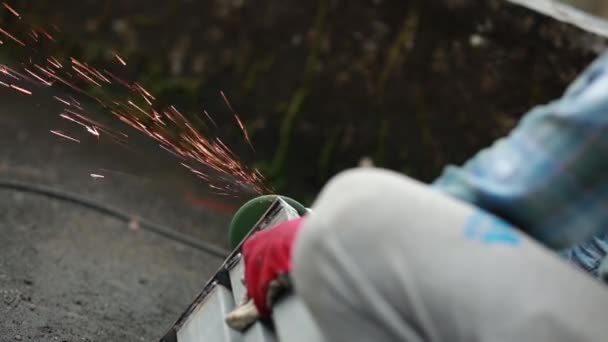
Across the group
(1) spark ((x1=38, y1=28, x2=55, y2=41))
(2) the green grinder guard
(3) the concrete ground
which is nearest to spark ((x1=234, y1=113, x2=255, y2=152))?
(3) the concrete ground

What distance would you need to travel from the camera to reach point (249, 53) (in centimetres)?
440

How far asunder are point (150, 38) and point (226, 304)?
2.66 meters

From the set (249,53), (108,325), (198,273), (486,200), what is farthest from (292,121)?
(486,200)

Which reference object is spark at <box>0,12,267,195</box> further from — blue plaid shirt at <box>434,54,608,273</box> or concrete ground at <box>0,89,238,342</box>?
blue plaid shirt at <box>434,54,608,273</box>

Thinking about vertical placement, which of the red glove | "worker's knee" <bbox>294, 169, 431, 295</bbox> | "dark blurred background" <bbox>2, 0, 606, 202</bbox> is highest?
"worker's knee" <bbox>294, 169, 431, 295</bbox>

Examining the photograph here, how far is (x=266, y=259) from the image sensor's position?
1.80 metres

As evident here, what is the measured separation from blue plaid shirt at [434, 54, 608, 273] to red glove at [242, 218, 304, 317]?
17.5 inches

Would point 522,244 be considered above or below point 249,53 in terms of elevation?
above

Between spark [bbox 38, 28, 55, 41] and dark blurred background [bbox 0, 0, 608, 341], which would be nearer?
dark blurred background [bbox 0, 0, 608, 341]

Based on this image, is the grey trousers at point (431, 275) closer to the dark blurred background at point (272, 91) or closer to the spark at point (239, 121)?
the dark blurred background at point (272, 91)

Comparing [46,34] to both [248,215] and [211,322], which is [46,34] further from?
[211,322]

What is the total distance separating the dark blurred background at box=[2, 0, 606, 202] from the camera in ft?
13.3

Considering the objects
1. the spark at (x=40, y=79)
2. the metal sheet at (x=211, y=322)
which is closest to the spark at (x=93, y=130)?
the spark at (x=40, y=79)

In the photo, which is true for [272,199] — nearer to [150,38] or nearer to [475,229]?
[475,229]
